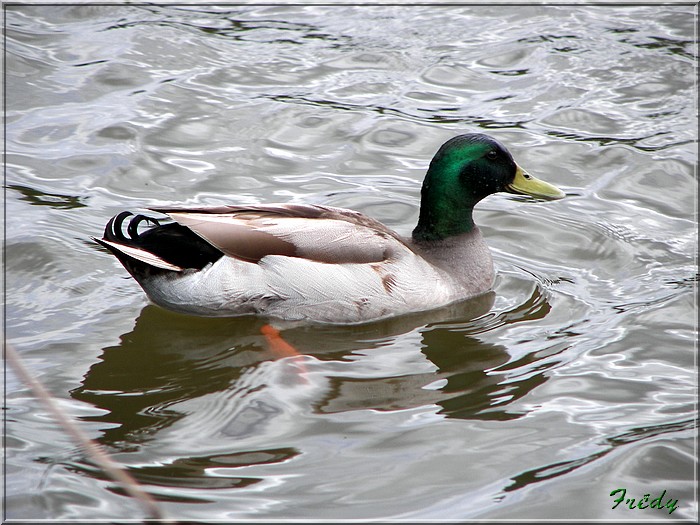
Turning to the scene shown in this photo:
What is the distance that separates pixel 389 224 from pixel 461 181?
1164mm

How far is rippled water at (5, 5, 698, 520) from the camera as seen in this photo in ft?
14.5

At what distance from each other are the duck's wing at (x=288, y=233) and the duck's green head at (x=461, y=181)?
49 cm

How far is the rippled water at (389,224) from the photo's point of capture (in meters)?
4.43

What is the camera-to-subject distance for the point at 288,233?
5871mm

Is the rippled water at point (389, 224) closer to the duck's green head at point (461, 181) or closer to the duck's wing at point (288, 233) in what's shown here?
the duck's wing at point (288, 233)

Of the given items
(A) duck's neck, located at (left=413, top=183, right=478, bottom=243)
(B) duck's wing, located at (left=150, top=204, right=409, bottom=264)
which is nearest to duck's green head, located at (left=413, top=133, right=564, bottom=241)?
(A) duck's neck, located at (left=413, top=183, right=478, bottom=243)

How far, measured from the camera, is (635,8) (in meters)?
11.4
